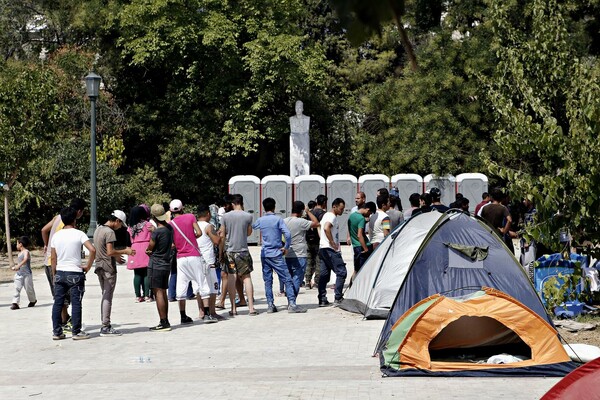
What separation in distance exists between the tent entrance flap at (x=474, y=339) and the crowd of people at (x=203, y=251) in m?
3.31

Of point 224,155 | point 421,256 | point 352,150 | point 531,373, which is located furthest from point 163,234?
point 352,150

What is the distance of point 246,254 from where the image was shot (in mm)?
13883

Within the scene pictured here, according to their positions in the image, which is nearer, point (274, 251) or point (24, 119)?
point (274, 251)

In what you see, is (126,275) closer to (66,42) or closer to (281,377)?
(281,377)

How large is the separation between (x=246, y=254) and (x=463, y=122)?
808 inches

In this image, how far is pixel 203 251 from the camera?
543 inches

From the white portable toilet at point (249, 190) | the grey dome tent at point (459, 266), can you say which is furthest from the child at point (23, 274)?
the white portable toilet at point (249, 190)

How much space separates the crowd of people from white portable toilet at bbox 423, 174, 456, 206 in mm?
13237

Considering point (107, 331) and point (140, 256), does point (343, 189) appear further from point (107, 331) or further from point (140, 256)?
point (107, 331)

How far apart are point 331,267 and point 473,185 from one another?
15.8 metres

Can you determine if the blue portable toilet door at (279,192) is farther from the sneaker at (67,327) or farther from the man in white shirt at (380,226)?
the sneaker at (67,327)

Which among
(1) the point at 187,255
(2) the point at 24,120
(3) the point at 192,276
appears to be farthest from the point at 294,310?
(2) the point at 24,120

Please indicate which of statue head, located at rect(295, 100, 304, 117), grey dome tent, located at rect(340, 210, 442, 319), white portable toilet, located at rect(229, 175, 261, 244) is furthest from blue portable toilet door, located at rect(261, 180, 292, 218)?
grey dome tent, located at rect(340, 210, 442, 319)

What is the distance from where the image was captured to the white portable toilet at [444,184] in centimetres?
3006
